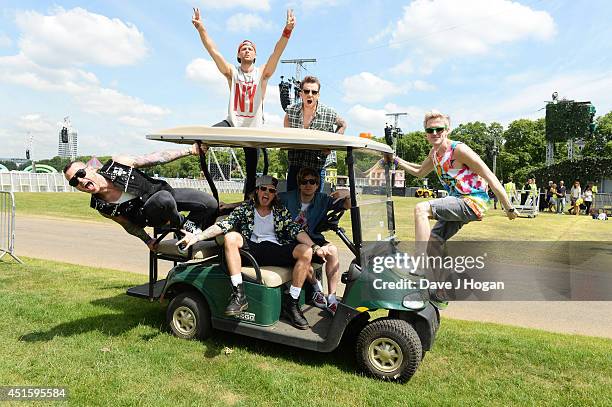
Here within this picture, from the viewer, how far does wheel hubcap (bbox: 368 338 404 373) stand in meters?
3.39

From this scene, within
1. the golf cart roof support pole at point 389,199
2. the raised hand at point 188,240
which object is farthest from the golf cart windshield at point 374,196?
the raised hand at point 188,240

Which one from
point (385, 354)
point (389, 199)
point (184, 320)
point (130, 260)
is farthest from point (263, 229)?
point (130, 260)

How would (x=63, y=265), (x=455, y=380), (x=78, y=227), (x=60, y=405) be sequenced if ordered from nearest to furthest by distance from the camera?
(x=60, y=405) < (x=455, y=380) < (x=63, y=265) < (x=78, y=227)

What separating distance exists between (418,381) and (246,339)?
165 centimetres

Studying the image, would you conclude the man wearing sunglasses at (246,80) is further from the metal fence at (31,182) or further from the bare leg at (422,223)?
the metal fence at (31,182)

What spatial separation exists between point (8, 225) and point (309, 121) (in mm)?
6751

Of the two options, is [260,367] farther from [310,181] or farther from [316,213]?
[310,181]

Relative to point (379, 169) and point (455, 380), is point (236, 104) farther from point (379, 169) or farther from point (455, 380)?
point (455, 380)

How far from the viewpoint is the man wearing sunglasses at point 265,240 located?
3.80 m

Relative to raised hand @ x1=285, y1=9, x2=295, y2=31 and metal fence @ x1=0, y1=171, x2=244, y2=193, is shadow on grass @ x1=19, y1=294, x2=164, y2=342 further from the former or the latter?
metal fence @ x1=0, y1=171, x2=244, y2=193

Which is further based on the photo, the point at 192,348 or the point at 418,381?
the point at 192,348

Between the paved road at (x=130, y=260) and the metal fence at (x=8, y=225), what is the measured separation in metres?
0.35

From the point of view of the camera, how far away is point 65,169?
3697mm

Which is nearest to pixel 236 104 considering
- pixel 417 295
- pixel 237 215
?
pixel 237 215
